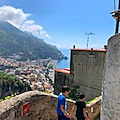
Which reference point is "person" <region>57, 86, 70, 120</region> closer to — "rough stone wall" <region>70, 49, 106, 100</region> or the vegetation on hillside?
"rough stone wall" <region>70, 49, 106, 100</region>

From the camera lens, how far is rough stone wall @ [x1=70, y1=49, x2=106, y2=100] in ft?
34.7

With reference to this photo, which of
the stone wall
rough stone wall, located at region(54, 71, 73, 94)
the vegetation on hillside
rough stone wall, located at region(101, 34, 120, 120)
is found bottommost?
the vegetation on hillside

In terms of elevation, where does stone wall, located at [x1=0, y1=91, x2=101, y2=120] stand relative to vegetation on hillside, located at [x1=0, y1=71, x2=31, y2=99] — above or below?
above

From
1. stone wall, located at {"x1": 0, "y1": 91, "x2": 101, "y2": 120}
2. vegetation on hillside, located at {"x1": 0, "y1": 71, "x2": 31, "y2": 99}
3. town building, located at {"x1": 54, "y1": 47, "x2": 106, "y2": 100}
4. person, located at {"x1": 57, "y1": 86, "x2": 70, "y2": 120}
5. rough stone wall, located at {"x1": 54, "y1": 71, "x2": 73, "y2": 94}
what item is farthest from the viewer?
vegetation on hillside, located at {"x1": 0, "y1": 71, "x2": 31, "y2": 99}

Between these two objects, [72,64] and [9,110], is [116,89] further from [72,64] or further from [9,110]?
[72,64]

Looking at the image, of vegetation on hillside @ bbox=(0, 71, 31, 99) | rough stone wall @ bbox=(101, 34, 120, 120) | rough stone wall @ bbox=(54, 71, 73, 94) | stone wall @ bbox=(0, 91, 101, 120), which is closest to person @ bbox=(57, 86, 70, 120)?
rough stone wall @ bbox=(101, 34, 120, 120)

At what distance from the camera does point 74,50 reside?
1254 centimetres

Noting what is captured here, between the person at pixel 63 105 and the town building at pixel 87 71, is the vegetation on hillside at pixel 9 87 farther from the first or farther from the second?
the person at pixel 63 105

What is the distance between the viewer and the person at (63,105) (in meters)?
2.99

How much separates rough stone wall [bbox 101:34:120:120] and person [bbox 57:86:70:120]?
3.03 feet

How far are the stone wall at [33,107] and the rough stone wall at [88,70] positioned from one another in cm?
560

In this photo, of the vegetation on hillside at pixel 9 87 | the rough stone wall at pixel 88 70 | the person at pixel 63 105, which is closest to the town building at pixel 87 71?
the rough stone wall at pixel 88 70

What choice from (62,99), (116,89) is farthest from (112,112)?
(62,99)

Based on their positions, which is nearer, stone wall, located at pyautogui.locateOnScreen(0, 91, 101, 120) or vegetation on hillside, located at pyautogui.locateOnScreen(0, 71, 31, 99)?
stone wall, located at pyautogui.locateOnScreen(0, 91, 101, 120)
